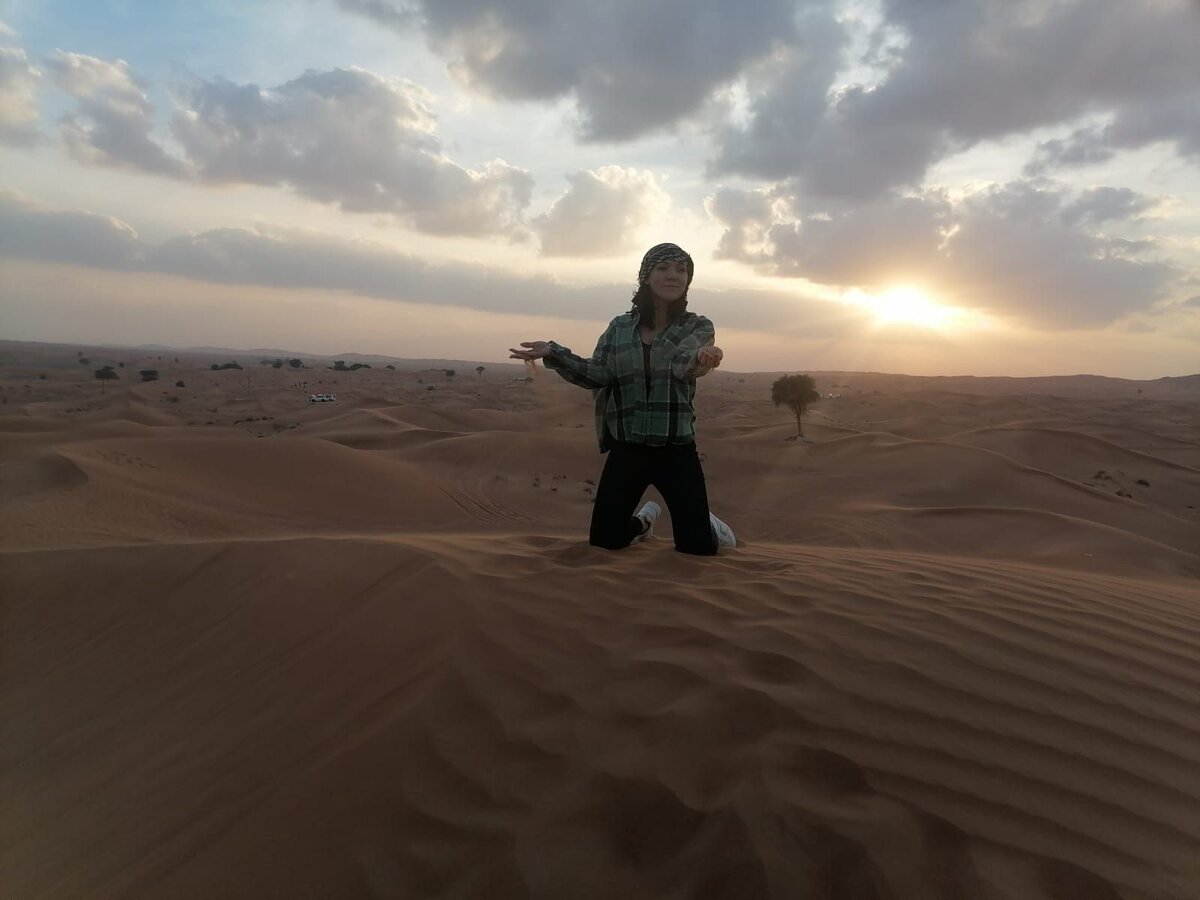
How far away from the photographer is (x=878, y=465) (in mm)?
14102

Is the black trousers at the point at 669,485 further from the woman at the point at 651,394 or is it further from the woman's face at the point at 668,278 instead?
the woman's face at the point at 668,278

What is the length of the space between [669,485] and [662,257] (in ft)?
4.75

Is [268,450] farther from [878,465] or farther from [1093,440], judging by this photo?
[1093,440]

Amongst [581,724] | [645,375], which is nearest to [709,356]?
[645,375]

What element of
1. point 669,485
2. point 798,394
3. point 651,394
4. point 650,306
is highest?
point 650,306

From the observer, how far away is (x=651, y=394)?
4.09 metres

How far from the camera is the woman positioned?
4.07 metres

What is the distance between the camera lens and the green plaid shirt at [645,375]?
Answer: 159 inches

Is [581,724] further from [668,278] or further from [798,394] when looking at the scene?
[798,394]

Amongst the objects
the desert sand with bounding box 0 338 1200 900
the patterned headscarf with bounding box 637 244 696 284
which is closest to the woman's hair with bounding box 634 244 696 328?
the patterned headscarf with bounding box 637 244 696 284

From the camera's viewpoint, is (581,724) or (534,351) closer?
(581,724)

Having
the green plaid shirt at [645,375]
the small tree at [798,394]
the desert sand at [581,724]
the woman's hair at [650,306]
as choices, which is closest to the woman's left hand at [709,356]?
the green plaid shirt at [645,375]

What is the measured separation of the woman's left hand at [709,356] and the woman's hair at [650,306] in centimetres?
44

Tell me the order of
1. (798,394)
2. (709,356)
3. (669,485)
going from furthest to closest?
(798,394), (669,485), (709,356)
